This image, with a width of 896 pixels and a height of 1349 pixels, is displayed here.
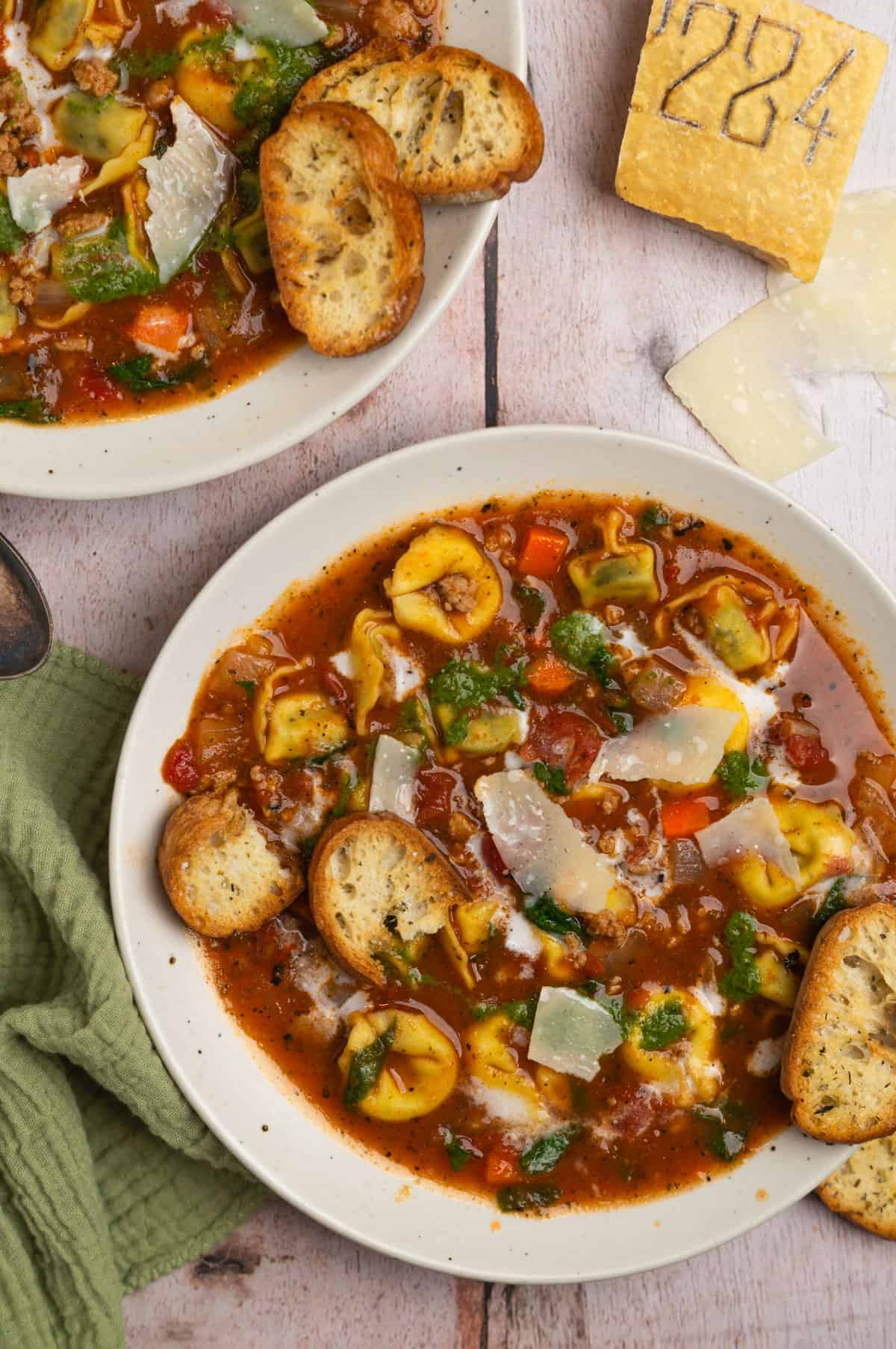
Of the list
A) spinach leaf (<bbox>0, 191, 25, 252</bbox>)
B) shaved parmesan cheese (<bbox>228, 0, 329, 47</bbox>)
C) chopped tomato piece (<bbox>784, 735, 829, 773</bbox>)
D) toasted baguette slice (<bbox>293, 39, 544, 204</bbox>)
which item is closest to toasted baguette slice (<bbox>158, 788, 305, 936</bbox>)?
chopped tomato piece (<bbox>784, 735, 829, 773</bbox>)

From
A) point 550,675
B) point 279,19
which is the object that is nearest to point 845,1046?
point 550,675

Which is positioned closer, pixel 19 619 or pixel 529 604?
pixel 19 619

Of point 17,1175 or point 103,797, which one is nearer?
point 17,1175

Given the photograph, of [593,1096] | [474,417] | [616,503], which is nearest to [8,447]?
[474,417]

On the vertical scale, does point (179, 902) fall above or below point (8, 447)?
below

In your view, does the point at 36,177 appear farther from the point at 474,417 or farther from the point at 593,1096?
the point at 593,1096

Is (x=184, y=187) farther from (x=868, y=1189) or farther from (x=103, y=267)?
(x=868, y=1189)
